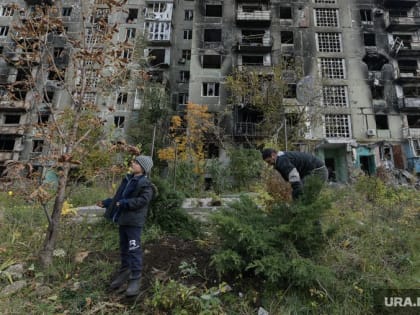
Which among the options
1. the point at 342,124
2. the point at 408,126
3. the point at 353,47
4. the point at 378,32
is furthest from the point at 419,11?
the point at 342,124

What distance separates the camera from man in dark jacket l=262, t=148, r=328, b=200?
4039 millimetres

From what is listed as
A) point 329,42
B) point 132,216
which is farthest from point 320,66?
point 132,216

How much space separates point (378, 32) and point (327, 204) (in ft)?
100

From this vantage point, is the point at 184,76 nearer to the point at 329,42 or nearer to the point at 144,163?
the point at 329,42

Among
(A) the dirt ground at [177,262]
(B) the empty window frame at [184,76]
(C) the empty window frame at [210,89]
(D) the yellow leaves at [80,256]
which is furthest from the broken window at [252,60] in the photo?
(D) the yellow leaves at [80,256]

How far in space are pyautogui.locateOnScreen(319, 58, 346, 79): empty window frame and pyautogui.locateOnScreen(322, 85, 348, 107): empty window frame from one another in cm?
116

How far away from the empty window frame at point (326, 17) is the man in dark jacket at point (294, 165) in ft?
89.5

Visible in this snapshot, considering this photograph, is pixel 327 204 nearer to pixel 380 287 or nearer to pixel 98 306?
pixel 380 287

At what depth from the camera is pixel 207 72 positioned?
2492 centimetres

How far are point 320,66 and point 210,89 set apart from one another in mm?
10639

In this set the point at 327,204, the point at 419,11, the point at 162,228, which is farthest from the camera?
the point at 419,11

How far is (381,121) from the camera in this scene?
24.1m

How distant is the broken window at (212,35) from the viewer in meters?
26.7

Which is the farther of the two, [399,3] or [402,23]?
[399,3]
